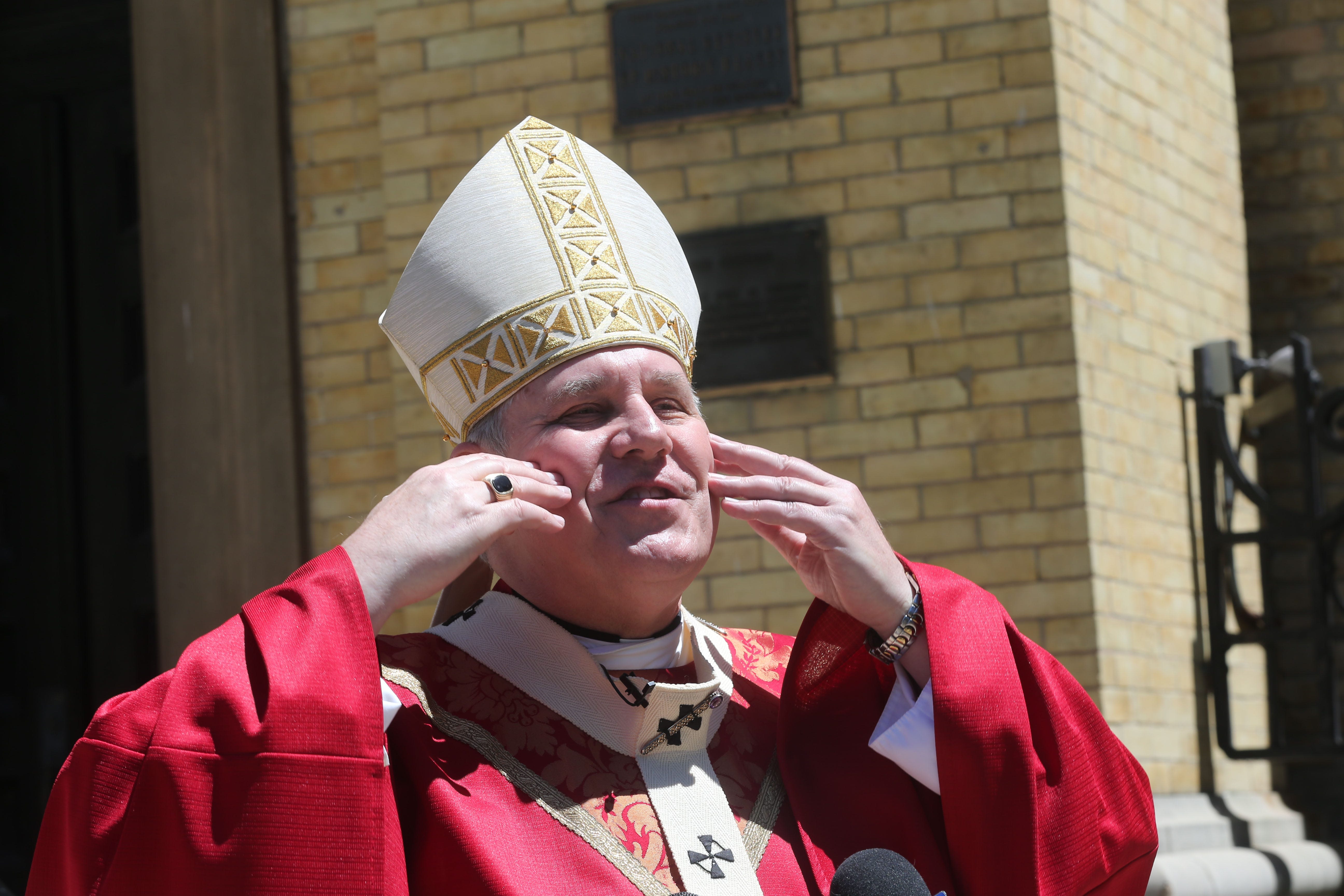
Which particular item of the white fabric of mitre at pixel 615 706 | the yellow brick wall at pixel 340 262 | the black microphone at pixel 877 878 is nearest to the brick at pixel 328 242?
the yellow brick wall at pixel 340 262

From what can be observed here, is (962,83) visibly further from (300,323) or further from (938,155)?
(300,323)

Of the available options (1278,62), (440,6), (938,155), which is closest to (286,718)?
(938,155)

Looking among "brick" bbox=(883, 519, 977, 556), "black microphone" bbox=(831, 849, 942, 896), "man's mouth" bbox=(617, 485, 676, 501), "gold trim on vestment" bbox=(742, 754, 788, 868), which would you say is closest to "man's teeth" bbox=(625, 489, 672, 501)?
"man's mouth" bbox=(617, 485, 676, 501)

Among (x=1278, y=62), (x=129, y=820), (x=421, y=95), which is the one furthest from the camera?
(x=1278, y=62)

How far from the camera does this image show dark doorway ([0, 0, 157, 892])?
20.9 ft

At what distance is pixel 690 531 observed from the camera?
2.35 meters

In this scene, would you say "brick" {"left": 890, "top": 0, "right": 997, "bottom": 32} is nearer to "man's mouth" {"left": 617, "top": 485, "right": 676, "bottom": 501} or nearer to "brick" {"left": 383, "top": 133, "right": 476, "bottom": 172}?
"brick" {"left": 383, "top": 133, "right": 476, "bottom": 172}

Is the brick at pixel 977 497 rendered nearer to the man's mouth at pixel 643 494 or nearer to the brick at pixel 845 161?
the brick at pixel 845 161

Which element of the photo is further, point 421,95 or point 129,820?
point 421,95

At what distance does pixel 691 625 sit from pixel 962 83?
9.53ft

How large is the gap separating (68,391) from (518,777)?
4.81 meters

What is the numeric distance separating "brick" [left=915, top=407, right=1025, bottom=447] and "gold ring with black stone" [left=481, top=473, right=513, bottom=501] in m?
2.88

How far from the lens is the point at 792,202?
16.6ft

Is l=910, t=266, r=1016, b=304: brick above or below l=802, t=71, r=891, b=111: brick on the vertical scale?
below
